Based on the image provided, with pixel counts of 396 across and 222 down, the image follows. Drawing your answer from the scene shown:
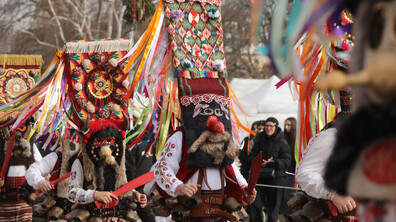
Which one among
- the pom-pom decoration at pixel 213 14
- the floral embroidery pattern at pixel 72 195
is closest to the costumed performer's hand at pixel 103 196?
the floral embroidery pattern at pixel 72 195

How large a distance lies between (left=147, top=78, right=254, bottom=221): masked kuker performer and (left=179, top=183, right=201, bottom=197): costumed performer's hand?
0.18ft


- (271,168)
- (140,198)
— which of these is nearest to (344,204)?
(140,198)

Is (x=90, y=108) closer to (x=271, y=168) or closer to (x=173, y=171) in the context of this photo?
(x=173, y=171)

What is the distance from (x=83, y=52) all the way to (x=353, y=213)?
11.5 ft

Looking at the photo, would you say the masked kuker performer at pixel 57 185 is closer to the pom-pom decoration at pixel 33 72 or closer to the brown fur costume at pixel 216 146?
the brown fur costume at pixel 216 146

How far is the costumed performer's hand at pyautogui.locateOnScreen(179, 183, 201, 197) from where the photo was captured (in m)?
5.30

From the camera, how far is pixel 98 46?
22.9ft

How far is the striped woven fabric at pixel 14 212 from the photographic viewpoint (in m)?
9.18

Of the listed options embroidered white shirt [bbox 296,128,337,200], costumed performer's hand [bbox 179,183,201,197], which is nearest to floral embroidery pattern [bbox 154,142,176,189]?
costumed performer's hand [bbox 179,183,201,197]

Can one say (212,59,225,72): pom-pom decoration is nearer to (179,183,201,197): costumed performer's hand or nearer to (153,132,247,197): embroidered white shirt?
(153,132,247,197): embroidered white shirt

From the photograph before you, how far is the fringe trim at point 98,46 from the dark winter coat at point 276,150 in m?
3.21

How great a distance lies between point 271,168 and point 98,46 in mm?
3490

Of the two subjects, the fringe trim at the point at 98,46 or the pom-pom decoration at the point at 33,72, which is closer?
Answer: the fringe trim at the point at 98,46

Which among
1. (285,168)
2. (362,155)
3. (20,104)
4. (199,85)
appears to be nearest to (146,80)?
(199,85)
